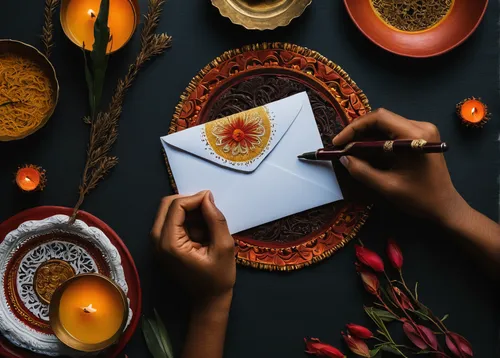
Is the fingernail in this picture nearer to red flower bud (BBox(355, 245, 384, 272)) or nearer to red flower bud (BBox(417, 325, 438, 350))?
red flower bud (BBox(355, 245, 384, 272))

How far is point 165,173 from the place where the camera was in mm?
1264

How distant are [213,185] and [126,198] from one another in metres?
0.19

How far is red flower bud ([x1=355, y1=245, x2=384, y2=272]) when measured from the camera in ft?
4.06

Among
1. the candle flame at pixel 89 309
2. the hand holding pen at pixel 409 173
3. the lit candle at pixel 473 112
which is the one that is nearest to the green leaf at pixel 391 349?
the hand holding pen at pixel 409 173

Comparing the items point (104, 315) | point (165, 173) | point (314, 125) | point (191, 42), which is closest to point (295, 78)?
point (314, 125)

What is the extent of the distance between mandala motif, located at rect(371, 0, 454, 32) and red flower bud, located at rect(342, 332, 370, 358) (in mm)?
664

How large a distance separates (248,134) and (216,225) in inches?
8.1

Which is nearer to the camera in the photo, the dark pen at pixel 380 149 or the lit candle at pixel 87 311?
the dark pen at pixel 380 149

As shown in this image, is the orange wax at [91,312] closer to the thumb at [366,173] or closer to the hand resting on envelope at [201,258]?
the hand resting on envelope at [201,258]

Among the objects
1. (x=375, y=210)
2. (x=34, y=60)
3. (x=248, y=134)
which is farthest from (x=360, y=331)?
(x=34, y=60)

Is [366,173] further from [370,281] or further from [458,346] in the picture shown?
[458,346]

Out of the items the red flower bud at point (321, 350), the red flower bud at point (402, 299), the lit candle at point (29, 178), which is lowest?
the red flower bud at point (321, 350)

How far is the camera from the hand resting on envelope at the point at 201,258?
116 centimetres

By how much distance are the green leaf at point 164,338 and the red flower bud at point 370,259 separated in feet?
1.41
